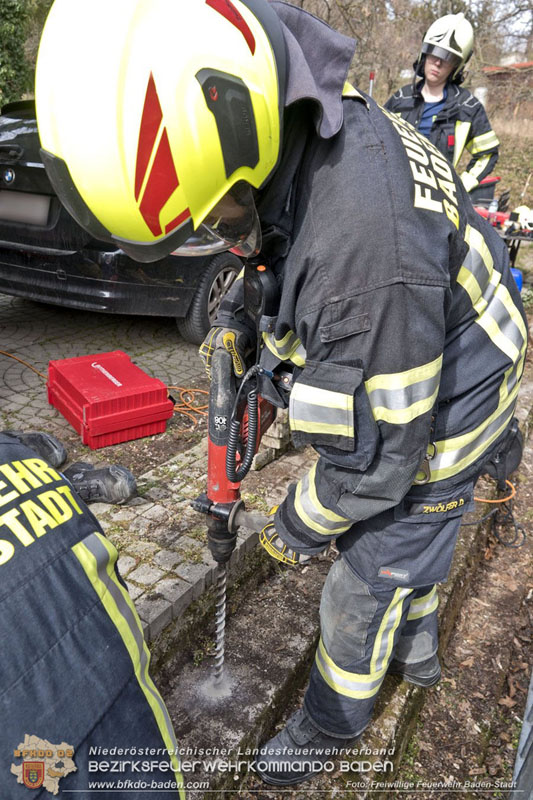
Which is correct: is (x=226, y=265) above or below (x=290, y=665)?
above

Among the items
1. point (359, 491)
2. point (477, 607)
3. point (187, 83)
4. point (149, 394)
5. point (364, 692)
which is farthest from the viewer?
point (149, 394)

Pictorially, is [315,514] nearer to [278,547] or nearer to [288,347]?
[278,547]

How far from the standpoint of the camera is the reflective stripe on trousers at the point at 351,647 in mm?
1949

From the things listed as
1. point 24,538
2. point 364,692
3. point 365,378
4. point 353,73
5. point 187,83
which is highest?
point 353,73

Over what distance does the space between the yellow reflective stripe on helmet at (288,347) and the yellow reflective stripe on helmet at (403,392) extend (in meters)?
0.33

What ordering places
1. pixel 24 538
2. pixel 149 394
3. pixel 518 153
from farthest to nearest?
pixel 518 153 → pixel 149 394 → pixel 24 538

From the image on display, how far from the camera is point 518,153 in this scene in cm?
1627

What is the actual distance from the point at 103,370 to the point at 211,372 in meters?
1.84

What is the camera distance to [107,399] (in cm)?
343

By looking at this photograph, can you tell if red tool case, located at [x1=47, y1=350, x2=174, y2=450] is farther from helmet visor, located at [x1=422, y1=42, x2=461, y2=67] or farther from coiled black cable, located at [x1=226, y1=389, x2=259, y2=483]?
helmet visor, located at [x1=422, y1=42, x2=461, y2=67]

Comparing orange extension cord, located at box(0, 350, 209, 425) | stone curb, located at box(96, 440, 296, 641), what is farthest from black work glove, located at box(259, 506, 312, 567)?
orange extension cord, located at box(0, 350, 209, 425)

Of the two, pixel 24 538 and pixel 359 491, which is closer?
pixel 24 538

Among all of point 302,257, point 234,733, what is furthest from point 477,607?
point 302,257

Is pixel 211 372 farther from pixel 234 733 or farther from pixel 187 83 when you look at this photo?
pixel 234 733
